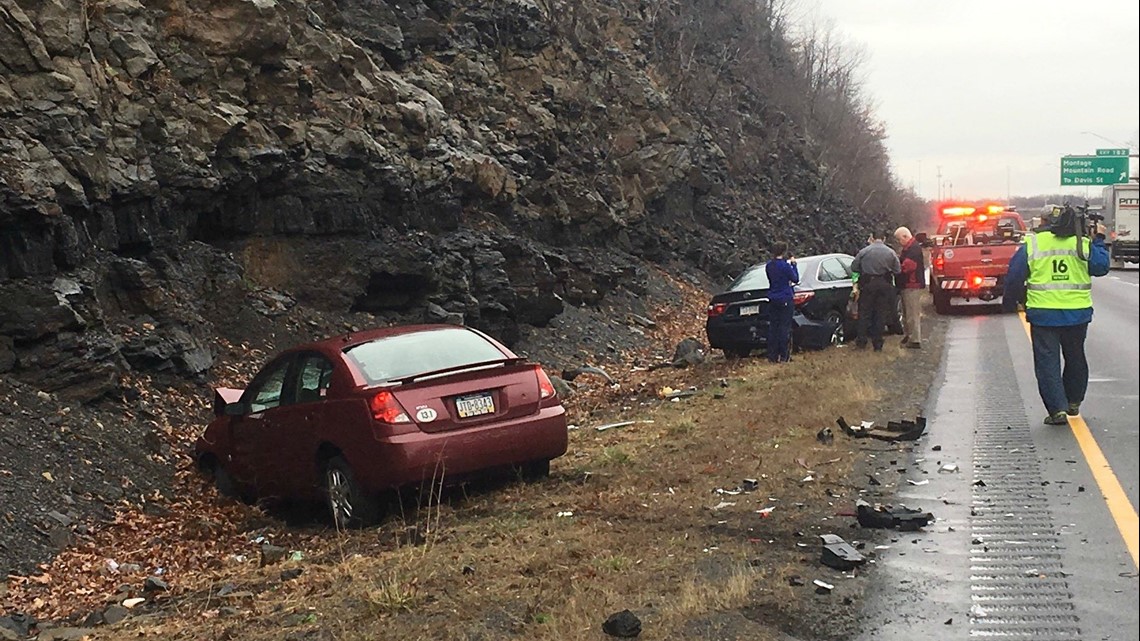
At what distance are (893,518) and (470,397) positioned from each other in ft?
9.80

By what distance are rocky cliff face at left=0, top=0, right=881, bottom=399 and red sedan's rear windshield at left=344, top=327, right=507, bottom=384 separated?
3.66 m

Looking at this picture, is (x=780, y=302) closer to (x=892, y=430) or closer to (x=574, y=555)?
(x=892, y=430)

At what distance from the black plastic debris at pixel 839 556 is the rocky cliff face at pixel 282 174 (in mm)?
7352

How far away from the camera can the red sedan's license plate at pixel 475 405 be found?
7980mm

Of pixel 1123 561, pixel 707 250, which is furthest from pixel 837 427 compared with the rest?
pixel 707 250

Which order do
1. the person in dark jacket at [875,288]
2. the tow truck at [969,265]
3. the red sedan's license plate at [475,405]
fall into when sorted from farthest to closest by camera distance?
the tow truck at [969,265] < the person in dark jacket at [875,288] < the red sedan's license plate at [475,405]

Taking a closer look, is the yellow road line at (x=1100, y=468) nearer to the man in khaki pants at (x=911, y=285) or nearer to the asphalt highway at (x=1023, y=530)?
the asphalt highway at (x=1023, y=530)

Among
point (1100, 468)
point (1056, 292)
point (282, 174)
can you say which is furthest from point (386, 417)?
point (282, 174)

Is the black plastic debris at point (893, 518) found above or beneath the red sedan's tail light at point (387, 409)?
beneath

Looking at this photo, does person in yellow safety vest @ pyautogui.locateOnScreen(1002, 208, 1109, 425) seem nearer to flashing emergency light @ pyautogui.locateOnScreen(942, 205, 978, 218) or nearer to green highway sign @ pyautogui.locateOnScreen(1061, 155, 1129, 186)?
flashing emergency light @ pyautogui.locateOnScreen(942, 205, 978, 218)

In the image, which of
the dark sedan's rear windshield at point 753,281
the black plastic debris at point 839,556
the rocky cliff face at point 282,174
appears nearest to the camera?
the black plastic debris at point 839,556

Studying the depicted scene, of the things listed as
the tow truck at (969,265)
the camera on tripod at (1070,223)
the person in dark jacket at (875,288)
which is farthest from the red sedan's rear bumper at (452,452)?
the tow truck at (969,265)

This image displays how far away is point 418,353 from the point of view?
8516mm

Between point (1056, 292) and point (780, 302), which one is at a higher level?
point (1056, 292)
